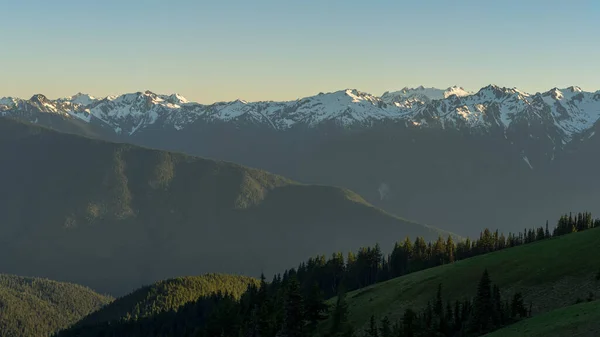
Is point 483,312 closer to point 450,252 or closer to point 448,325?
point 448,325

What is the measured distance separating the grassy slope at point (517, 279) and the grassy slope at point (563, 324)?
13.1 m

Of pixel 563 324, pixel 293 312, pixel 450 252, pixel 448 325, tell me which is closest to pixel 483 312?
pixel 448 325

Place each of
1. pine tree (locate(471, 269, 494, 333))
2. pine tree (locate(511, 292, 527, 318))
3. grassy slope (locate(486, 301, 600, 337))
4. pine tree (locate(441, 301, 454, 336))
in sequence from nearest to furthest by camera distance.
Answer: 1. grassy slope (locate(486, 301, 600, 337))
2. pine tree (locate(471, 269, 494, 333))
3. pine tree (locate(441, 301, 454, 336))
4. pine tree (locate(511, 292, 527, 318))

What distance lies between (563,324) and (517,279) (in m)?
38.0

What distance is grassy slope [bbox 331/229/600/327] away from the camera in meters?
98.9

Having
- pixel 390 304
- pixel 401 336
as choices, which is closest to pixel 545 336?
pixel 401 336

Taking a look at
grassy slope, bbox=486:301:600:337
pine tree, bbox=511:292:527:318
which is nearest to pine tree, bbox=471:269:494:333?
pine tree, bbox=511:292:527:318

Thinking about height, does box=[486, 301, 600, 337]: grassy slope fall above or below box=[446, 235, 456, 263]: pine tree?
above

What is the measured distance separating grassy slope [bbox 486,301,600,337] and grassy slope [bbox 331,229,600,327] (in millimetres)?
13128

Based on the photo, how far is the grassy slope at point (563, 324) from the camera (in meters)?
68.7

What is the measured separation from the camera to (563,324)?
72.2m

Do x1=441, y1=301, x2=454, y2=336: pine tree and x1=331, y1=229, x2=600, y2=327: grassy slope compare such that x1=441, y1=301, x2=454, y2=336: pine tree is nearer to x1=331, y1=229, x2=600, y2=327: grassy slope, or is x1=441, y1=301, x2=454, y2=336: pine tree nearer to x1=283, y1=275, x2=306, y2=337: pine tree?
x1=331, y1=229, x2=600, y2=327: grassy slope

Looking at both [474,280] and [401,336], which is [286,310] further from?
[474,280]

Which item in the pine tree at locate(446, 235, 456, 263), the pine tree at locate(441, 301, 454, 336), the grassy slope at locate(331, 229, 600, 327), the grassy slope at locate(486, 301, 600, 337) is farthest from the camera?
the pine tree at locate(446, 235, 456, 263)
